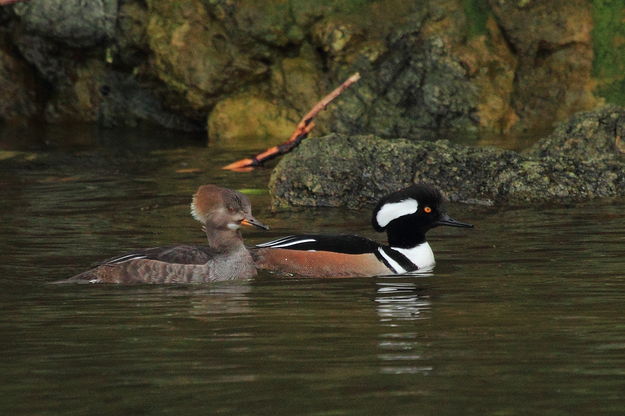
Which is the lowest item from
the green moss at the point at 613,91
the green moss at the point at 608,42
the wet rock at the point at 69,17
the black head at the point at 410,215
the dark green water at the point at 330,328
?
the dark green water at the point at 330,328

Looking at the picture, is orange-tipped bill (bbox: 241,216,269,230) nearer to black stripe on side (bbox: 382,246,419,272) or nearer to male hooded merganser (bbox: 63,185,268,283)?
male hooded merganser (bbox: 63,185,268,283)

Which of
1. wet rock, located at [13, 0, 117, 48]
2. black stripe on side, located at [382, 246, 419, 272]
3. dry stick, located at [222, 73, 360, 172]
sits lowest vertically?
black stripe on side, located at [382, 246, 419, 272]

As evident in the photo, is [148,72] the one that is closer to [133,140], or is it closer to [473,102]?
[133,140]

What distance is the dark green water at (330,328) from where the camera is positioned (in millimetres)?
6156

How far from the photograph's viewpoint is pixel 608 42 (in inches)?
824

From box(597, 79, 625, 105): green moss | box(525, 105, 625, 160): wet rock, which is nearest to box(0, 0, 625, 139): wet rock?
box(597, 79, 625, 105): green moss

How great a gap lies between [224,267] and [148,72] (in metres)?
12.9

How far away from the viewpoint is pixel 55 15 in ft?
73.3

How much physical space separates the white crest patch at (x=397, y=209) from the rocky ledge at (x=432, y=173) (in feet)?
11.1

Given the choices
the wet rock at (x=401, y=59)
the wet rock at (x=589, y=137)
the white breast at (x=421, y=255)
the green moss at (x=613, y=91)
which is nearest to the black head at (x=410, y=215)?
the white breast at (x=421, y=255)

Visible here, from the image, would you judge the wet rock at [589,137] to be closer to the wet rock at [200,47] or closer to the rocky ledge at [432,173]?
the rocky ledge at [432,173]

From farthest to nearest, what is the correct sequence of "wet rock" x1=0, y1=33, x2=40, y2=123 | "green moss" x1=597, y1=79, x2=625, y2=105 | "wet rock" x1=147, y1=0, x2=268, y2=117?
"wet rock" x1=0, y1=33, x2=40, y2=123
"wet rock" x1=147, y1=0, x2=268, y2=117
"green moss" x1=597, y1=79, x2=625, y2=105

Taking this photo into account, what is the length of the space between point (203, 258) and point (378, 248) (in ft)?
4.95

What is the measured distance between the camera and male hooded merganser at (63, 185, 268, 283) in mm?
9867
